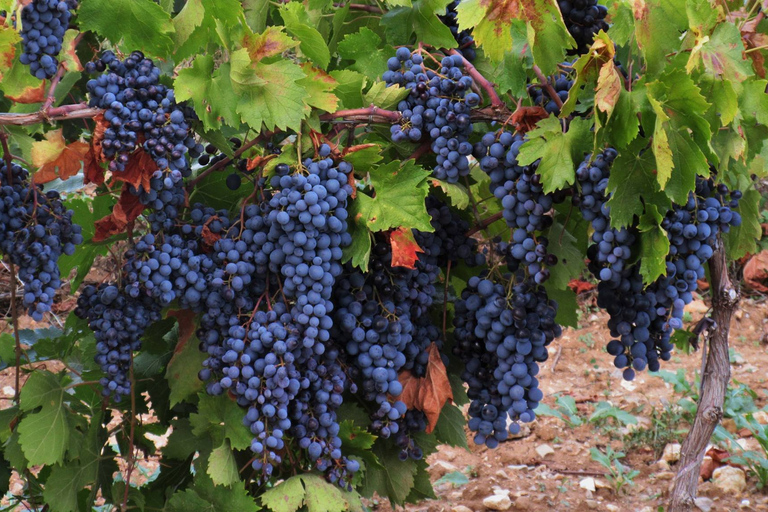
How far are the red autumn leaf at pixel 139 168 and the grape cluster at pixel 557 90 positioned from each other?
32.7 inches

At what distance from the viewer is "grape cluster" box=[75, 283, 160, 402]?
5.23 ft

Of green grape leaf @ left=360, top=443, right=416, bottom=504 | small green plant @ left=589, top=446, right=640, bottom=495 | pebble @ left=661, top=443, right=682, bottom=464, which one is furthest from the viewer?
pebble @ left=661, top=443, right=682, bottom=464

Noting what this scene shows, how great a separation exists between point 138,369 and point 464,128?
1.12 m

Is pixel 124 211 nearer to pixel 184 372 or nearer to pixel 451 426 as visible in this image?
pixel 184 372

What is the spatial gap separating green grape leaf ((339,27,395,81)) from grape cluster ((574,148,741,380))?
2.03ft

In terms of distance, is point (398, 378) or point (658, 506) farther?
point (658, 506)

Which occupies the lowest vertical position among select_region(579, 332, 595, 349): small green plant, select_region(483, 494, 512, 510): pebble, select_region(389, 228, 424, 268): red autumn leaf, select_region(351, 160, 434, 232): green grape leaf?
select_region(579, 332, 595, 349): small green plant

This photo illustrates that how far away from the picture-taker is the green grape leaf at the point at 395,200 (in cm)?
151

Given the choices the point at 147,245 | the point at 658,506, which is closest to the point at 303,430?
the point at 147,245

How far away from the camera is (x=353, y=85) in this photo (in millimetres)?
1717

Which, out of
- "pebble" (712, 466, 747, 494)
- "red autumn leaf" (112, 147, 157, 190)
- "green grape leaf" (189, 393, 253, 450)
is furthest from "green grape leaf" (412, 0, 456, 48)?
"pebble" (712, 466, 747, 494)

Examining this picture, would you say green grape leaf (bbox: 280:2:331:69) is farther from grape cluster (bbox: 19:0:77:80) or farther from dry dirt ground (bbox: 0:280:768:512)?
dry dirt ground (bbox: 0:280:768:512)

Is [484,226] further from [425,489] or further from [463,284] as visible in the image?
[425,489]

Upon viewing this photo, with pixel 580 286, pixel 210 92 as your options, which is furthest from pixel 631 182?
pixel 580 286
